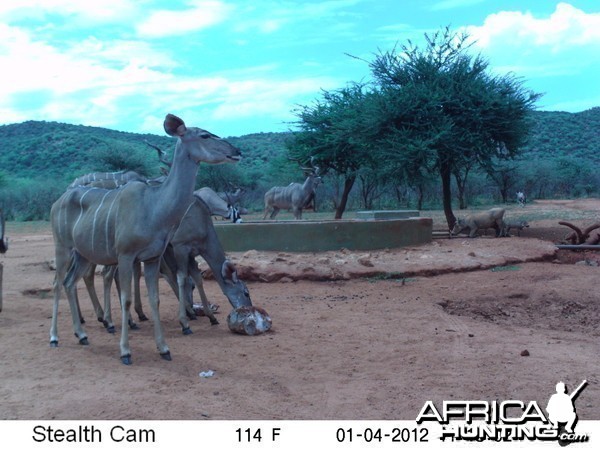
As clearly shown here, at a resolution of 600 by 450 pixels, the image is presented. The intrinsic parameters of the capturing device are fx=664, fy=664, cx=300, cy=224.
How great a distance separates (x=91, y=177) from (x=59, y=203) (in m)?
3.09

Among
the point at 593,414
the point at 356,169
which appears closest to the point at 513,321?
the point at 593,414

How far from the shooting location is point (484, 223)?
1772 cm

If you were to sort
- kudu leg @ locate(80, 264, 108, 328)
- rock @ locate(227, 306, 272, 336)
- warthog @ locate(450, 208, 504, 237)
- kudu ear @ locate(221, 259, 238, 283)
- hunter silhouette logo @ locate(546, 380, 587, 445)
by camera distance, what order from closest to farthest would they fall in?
hunter silhouette logo @ locate(546, 380, 587, 445) → rock @ locate(227, 306, 272, 336) → kudu leg @ locate(80, 264, 108, 328) → kudu ear @ locate(221, 259, 238, 283) → warthog @ locate(450, 208, 504, 237)

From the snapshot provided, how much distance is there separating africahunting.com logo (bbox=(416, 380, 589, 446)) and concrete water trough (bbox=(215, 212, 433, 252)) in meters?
8.62

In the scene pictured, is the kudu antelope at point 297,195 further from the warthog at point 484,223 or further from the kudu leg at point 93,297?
the kudu leg at point 93,297

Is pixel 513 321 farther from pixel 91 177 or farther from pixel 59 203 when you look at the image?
pixel 91 177

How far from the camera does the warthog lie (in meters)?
17.6

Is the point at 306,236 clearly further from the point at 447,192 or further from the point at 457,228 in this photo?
the point at 447,192

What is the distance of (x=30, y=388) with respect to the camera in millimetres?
5598

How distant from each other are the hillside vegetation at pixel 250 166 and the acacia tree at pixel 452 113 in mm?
6437

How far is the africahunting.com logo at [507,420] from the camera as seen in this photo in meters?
4.19

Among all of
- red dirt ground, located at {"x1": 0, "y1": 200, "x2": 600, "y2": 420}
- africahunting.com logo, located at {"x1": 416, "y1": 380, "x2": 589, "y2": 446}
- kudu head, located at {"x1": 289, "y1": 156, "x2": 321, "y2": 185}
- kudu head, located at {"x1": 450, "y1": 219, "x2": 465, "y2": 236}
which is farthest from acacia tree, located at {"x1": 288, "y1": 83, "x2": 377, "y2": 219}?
africahunting.com logo, located at {"x1": 416, "y1": 380, "x2": 589, "y2": 446}

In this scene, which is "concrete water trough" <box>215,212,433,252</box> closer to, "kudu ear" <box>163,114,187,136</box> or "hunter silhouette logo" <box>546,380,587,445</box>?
"kudu ear" <box>163,114,187,136</box>

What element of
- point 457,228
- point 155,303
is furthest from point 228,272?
point 457,228
